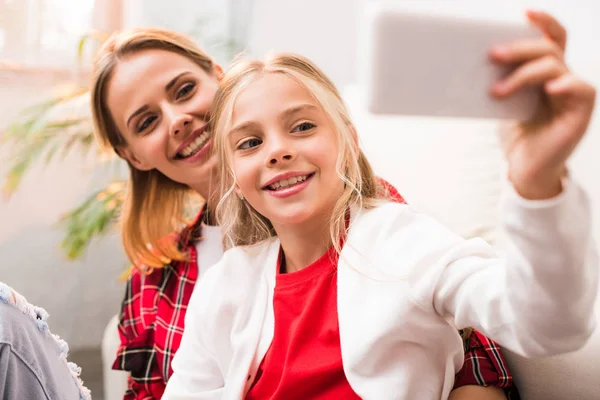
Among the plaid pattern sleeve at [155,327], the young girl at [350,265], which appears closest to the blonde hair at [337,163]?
the young girl at [350,265]

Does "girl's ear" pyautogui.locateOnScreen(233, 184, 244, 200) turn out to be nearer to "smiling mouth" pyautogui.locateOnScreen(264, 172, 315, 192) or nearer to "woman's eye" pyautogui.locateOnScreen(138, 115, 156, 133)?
"smiling mouth" pyautogui.locateOnScreen(264, 172, 315, 192)

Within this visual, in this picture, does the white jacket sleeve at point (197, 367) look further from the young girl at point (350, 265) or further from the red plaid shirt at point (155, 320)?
the red plaid shirt at point (155, 320)

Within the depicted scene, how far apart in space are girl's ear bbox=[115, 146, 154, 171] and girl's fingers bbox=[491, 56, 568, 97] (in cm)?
94

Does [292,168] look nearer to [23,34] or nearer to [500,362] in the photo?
[500,362]

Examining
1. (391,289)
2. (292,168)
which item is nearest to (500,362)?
(391,289)

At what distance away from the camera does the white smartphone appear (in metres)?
0.47

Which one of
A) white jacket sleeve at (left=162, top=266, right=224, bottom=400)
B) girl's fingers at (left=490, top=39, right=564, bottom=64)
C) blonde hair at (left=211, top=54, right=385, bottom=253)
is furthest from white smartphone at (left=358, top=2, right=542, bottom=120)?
white jacket sleeve at (left=162, top=266, right=224, bottom=400)

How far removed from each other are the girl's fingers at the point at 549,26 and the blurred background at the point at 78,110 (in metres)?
0.90

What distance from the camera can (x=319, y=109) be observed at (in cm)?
88

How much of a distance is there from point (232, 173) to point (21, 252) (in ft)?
4.33

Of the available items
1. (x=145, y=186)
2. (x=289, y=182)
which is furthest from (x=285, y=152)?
(x=145, y=186)

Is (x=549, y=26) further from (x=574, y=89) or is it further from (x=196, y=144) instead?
(x=196, y=144)

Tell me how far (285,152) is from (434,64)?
38 centimetres

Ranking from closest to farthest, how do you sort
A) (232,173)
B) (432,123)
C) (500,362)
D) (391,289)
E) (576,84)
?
(576,84) < (391,289) < (500,362) < (232,173) < (432,123)
